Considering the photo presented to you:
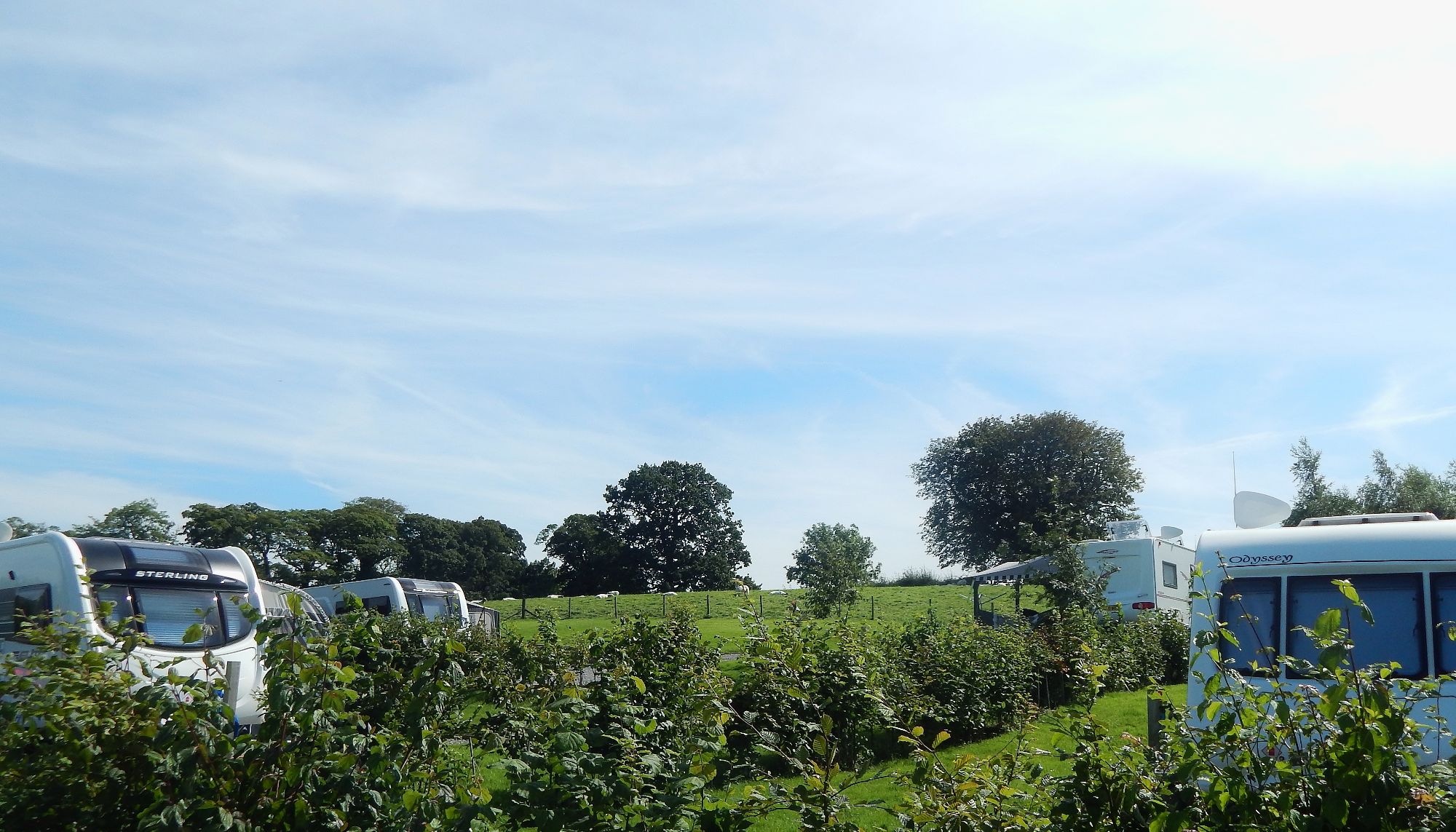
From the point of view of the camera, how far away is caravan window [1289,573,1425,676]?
8609 millimetres

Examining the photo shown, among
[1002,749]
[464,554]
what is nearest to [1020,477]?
[464,554]

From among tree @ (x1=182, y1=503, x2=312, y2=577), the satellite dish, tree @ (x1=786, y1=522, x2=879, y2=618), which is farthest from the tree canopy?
the satellite dish

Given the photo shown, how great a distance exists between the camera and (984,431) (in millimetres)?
59625

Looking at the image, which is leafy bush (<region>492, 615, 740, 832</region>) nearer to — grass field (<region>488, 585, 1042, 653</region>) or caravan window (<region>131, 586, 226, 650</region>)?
caravan window (<region>131, 586, 226, 650</region>)

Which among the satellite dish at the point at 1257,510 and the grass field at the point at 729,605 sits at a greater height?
the satellite dish at the point at 1257,510

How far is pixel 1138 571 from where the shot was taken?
2330 cm

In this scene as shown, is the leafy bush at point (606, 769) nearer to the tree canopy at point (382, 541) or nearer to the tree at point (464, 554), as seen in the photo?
the tree canopy at point (382, 541)

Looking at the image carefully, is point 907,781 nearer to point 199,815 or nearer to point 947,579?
point 199,815

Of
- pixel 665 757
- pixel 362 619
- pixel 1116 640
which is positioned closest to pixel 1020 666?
pixel 1116 640

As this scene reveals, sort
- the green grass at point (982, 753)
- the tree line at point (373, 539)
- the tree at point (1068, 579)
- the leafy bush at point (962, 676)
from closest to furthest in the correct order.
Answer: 1. the green grass at point (982, 753)
2. the leafy bush at point (962, 676)
3. the tree at point (1068, 579)
4. the tree line at point (373, 539)

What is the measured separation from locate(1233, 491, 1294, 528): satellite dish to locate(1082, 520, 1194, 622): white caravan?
26.7ft

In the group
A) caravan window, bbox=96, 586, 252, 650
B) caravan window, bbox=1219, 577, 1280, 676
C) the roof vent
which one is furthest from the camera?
caravan window, bbox=96, 586, 252, 650

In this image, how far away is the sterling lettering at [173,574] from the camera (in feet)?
42.4

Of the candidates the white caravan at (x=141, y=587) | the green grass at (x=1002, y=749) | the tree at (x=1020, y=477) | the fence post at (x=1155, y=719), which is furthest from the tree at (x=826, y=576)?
the tree at (x=1020, y=477)
